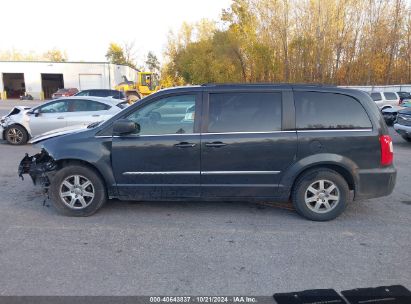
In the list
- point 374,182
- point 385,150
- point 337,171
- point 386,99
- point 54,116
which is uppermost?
point 386,99

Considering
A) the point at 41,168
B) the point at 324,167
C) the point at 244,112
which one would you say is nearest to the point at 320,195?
the point at 324,167

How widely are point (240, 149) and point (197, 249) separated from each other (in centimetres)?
139

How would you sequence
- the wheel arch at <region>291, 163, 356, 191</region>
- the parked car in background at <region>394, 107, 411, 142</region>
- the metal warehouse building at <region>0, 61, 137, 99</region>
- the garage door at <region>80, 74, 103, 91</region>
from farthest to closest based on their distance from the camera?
the garage door at <region>80, 74, 103, 91</region>, the metal warehouse building at <region>0, 61, 137, 99</region>, the parked car in background at <region>394, 107, 411, 142</region>, the wheel arch at <region>291, 163, 356, 191</region>

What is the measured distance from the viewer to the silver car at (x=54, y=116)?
9.34 meters

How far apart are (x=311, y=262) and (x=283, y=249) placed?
350 mm

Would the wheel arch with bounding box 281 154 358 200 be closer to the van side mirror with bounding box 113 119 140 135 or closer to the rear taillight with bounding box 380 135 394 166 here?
the rear taillight with bounding box 380 135 394 166

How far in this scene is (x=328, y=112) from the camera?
417cm

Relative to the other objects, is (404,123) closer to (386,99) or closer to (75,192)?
(75,192)

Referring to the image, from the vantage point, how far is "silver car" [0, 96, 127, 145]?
9336 millimetres

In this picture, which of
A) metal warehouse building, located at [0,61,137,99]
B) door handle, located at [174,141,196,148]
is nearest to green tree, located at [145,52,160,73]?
metal warehouse building, located at [0,61,137,99]

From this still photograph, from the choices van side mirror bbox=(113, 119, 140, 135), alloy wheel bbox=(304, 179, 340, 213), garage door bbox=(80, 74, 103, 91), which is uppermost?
garage door bbox=(80, 74, 103, 91)

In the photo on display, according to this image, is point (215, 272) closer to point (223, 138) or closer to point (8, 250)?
point (223, 138)

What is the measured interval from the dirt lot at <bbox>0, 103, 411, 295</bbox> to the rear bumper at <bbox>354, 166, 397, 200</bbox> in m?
0.40
